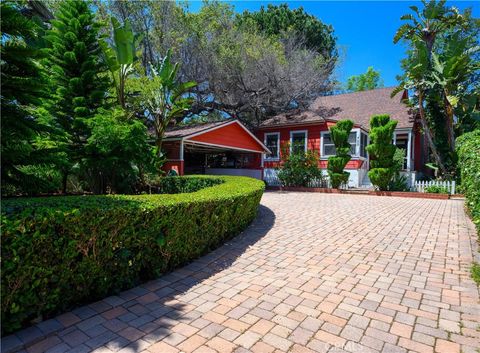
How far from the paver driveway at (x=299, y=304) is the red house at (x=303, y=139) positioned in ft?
34.5

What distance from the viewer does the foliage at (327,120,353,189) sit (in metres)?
15.1

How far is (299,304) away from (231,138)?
1382cm

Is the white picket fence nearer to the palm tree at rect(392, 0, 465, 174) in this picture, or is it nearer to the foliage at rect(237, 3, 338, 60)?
the palm tree at rect(392, 0, 465, 174)

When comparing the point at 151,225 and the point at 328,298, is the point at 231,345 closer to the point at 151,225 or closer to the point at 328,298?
the point at 328,298

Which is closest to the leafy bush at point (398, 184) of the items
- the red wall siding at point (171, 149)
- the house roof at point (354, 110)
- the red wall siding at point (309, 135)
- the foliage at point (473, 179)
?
the house roof at point (354, 110)

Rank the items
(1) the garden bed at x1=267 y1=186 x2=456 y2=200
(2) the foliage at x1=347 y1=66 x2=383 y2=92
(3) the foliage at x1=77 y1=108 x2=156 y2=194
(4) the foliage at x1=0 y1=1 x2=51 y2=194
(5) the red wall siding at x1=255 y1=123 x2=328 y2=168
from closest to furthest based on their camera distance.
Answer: (4) the foliage at x1=0 y1=1 x2=51 y2=194, (3) the foliage at x1=77 y1=108 x2=156 y2=194, (1) the garden bed at x1=267 y1=186 x2=456 y2=200, (5) the red wall siding at x1=255 y1=123 x2=328 y2=168, (2) the foliage at x1=347 y1=66 x2=383 y2=92

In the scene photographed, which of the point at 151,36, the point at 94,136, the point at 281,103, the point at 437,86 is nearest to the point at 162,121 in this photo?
the point at 94,136

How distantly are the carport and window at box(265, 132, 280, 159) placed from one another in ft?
5.01

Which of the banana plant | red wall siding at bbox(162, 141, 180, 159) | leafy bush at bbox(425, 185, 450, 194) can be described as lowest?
leafy bush at bbox(425, 185, 450, 194)

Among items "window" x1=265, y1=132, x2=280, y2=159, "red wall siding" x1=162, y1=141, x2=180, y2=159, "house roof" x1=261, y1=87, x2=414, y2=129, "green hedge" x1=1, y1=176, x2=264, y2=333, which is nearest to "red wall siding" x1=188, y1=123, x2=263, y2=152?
"red wall siding" x1=162, y1=141, x2=180, y2=159

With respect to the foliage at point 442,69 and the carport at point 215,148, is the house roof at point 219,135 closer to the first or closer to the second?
the carport at point 215,148

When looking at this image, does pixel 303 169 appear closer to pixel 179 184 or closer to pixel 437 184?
pixel 437 184

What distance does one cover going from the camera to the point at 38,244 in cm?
252

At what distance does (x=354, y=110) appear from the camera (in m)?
20.9
